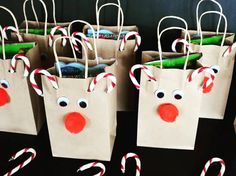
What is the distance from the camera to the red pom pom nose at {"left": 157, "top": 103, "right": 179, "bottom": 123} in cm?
93

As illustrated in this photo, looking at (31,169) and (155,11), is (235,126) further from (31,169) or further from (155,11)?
(31,169)

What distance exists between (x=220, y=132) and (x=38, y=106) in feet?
2.18

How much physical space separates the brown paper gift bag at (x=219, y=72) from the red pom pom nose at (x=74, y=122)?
1.42 feet

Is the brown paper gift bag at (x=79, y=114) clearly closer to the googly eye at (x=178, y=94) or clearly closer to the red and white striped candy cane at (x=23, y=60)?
the red and white striped candy cane at (x=23, y=60)

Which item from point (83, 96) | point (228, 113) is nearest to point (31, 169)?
point (83, 96)

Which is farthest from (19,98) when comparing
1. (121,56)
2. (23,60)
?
(121,56)

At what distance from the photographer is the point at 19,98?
102 centimetres

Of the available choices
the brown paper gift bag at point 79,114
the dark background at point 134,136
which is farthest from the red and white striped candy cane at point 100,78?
the dark background at point 134,136

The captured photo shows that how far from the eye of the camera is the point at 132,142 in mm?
1072

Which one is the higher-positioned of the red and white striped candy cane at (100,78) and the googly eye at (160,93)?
the red and white striped candy cane at (100,78)

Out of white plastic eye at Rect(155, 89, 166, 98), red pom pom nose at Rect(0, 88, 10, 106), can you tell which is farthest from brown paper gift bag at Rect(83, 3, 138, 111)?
red pom pom nose at Rect(0, 88, 10, 106)

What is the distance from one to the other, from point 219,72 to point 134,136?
Result: 0.37m

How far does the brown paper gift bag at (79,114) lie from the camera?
0.87 m

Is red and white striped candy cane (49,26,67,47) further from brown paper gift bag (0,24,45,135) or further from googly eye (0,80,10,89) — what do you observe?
googly eye (0,80,10,89)
